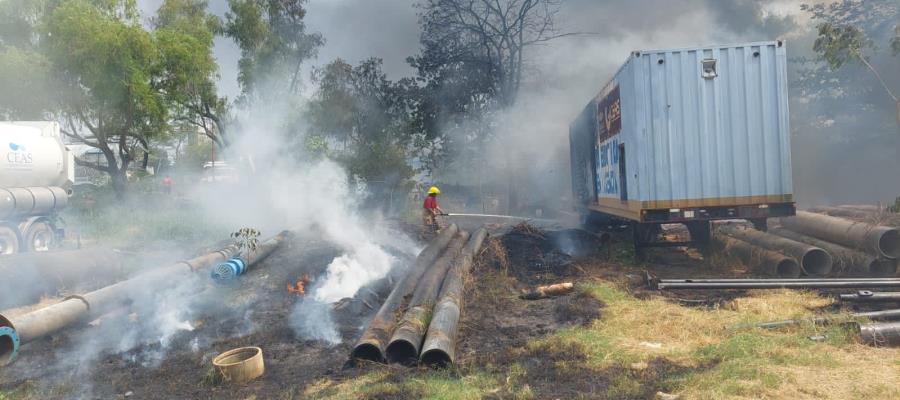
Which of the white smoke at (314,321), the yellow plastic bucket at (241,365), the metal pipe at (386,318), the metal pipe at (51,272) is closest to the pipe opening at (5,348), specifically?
the yellow plastic bucket at (241,365)

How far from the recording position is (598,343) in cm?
564

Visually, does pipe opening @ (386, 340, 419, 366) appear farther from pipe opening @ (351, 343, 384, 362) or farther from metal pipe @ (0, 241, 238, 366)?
metal pipe @ (0, 241, 238, 366)

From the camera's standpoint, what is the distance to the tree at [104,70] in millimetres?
17328

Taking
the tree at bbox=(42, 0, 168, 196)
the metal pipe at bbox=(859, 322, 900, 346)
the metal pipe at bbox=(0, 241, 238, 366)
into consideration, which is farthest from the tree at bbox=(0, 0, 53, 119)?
the metal pipe at bbox=(859, 322, 900, 346)

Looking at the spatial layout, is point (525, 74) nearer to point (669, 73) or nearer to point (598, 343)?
point (669, 73)

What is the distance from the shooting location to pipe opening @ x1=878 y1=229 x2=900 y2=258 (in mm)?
8016

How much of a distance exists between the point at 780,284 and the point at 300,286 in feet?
22.3

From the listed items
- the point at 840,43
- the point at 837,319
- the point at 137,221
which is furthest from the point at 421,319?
the point at 137,221

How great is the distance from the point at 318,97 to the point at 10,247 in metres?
15.7

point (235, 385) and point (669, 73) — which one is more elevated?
point (669, 73)

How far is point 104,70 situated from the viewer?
702 inches

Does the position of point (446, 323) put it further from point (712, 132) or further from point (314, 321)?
point (712, 132)

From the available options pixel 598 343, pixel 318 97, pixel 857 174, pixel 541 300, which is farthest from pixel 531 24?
pixel 598 343

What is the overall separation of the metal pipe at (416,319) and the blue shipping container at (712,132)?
3.32 m
